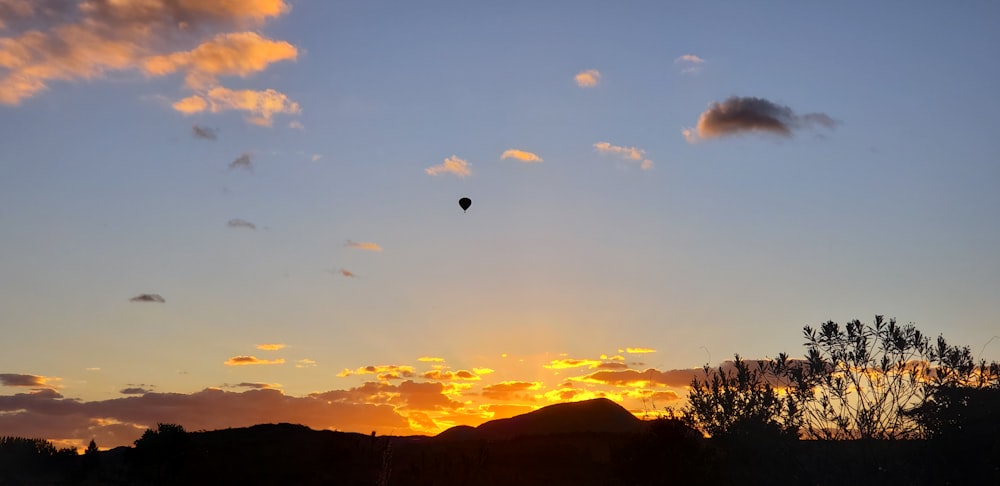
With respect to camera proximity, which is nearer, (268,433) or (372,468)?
(372,468)

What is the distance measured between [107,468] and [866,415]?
5740 centimetres

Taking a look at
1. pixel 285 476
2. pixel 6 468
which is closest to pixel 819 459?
pixel 285 476

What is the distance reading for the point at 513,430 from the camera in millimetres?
123625

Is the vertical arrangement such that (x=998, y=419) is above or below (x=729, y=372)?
below

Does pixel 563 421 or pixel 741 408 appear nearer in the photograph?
pixel 741 408

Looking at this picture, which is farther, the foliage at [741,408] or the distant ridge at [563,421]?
the distant ridge at [563,421]

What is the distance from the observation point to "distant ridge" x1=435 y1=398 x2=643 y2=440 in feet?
392

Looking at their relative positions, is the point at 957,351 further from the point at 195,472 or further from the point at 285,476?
the point at 195,472

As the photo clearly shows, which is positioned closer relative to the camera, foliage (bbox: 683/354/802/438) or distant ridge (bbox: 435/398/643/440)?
foliage (bbox: 683/354/802/438)

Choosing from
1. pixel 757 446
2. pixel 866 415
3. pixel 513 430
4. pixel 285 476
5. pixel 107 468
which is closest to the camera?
pixel 866 415

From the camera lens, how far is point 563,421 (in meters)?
124

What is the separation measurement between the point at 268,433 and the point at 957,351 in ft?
196

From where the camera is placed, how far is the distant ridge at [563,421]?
4710 inches

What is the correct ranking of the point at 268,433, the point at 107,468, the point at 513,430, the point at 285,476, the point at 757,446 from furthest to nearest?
1. the point at 513,430
2. the point at 268,433
3. the point at 107,468
4. the point at 285,476
5. the point at 757,446
